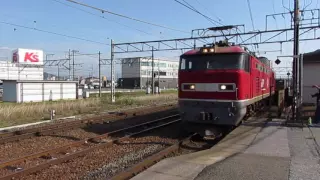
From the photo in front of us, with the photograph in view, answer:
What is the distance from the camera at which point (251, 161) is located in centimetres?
755

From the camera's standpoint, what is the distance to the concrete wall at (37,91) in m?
36.8

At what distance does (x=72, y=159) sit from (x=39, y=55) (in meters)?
63.7

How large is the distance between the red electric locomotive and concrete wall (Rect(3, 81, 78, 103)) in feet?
98.0

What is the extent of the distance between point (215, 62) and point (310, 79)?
17805 millimetres

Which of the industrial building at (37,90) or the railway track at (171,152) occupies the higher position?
the industrial building at (37,90)

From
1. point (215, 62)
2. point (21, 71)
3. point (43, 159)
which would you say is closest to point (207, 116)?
point (215, 62)

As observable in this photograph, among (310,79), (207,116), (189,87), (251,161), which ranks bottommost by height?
(251,161)

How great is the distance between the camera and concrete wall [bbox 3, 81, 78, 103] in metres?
36.8

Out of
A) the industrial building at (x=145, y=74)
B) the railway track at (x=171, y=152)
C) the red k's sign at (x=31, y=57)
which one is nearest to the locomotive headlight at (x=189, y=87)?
the railway track at (x=171, y=152)

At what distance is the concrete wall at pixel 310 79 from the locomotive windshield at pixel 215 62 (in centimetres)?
1671

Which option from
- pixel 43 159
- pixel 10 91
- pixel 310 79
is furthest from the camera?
pixel 10 91

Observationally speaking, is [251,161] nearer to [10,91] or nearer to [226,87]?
[226,87]

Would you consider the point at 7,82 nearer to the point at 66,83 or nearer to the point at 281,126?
the point at 66,83

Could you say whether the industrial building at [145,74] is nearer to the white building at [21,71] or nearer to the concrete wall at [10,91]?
the white building at [21,71]
